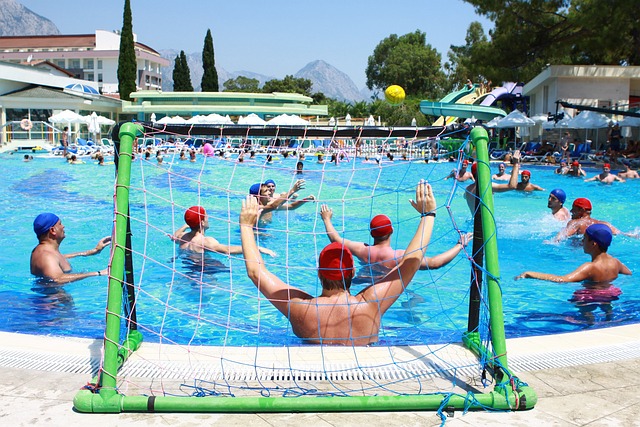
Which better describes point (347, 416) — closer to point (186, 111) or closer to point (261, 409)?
point (261, 409)

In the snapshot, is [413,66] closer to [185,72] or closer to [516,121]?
[185,72]

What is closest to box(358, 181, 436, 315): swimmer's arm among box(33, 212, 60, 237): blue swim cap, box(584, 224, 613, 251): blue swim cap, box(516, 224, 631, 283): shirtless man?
box(516, 224, 631, 283): shirtless man

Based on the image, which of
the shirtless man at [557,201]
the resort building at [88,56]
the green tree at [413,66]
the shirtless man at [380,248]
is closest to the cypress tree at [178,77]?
the resort building at [88,56]

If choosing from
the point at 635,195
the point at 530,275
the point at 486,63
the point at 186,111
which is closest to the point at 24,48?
the point at 186,111

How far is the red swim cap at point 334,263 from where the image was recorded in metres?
3.54

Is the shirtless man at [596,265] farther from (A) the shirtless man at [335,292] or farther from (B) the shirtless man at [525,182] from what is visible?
(B) the shirtless man at [525,182]

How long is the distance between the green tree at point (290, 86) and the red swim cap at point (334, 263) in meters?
67.8

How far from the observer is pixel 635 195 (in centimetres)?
1508

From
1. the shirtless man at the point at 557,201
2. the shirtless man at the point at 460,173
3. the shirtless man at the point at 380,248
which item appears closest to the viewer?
the shirtless man at the point at 460,173

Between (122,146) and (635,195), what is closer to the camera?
(122,146)

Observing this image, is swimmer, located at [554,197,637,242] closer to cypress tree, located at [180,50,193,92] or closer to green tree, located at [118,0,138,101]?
green tree, located at [118,0,138,101]

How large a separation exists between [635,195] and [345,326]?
13.7m

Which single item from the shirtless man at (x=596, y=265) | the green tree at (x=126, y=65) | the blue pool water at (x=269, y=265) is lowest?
the blue pool water at (x=269, y=265)

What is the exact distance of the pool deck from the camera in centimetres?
281
